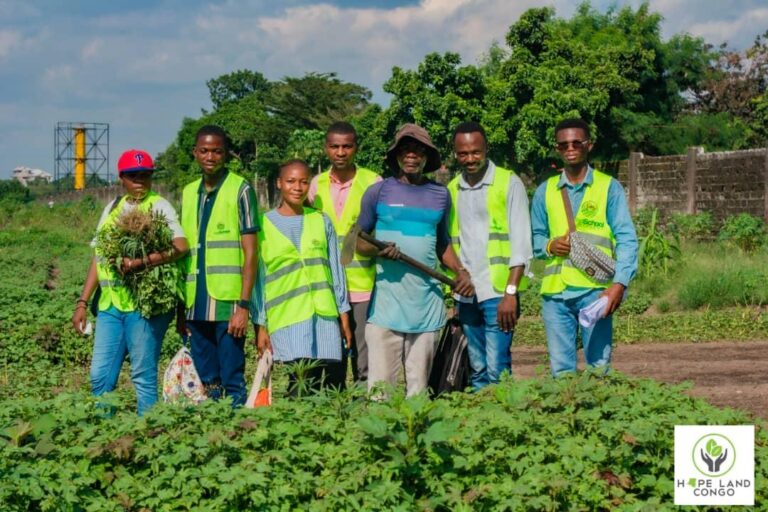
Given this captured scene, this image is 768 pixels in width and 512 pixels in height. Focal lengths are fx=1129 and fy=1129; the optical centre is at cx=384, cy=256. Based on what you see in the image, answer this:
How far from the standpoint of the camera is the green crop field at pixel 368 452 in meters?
4.43

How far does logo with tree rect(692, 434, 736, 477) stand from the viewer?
494cm

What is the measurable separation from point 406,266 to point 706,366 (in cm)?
543

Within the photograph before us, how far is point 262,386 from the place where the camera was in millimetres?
6254

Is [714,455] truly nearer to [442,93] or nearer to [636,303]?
[636,303]

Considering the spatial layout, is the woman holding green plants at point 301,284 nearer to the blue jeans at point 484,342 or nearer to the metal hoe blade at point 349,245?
the metal hoe blade at point 349,245

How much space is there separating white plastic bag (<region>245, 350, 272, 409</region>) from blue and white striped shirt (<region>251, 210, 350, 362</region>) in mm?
207

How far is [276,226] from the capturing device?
21.8ft

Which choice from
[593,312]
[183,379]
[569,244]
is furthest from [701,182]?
[183,379]

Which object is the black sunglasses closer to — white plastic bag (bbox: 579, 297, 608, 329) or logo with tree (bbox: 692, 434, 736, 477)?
white plastic bag (bbox: 579, 297, 608, 329)

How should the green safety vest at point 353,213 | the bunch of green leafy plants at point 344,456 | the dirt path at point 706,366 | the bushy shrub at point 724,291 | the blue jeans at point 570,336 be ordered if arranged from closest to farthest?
1. the bunch of green leafy plants at point 344,456
2. the blue jeans at point 570,336
3. the green safety vest at point 353,213
4. the dirt path at point 706,366
5. the bushy shrub at point 724,291

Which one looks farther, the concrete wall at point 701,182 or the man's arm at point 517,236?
the concrete wall at point 701,182

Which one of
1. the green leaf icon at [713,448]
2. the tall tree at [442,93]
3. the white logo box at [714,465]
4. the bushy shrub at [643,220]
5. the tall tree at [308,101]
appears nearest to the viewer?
the white logo box at [714,465]

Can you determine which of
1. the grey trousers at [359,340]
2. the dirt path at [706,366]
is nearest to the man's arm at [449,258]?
the grey trousers at [359,340]

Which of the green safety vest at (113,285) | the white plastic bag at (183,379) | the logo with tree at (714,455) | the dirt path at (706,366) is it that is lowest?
the dirt path at (706,366)
